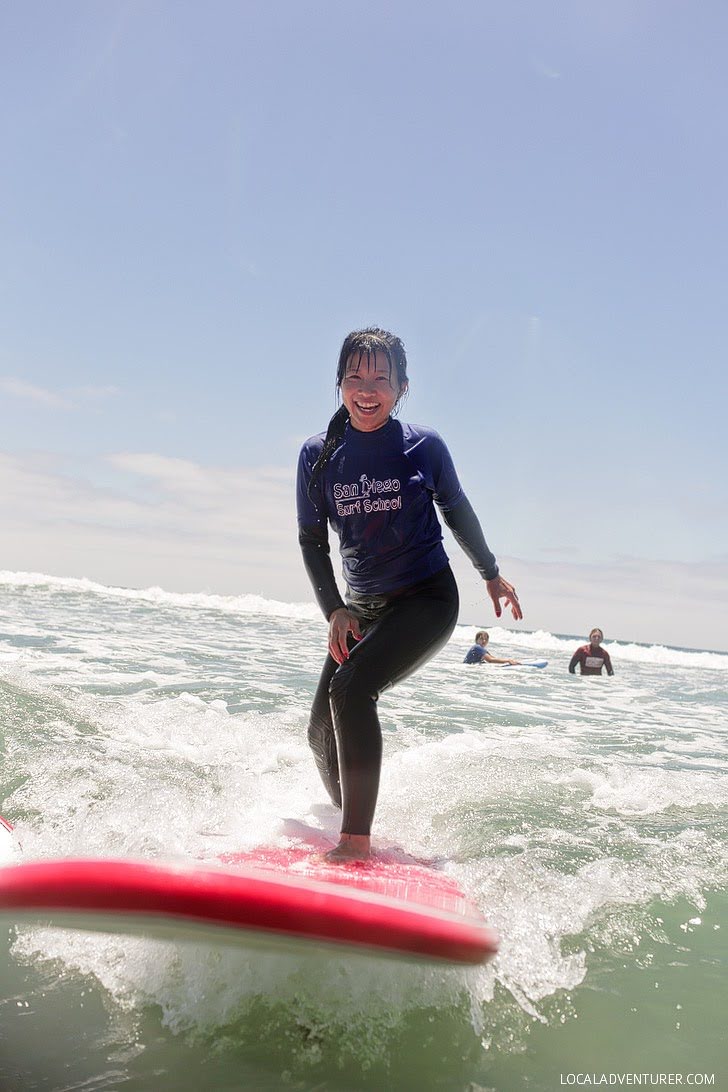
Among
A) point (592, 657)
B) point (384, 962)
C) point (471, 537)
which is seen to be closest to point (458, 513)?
point (471, 537)

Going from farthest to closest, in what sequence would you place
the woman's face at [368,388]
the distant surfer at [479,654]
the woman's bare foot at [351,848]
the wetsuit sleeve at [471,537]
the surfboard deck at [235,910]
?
the distant surfer at [479,654], the wetsuit sleeve at [471,537], the woman's face at [368,388], the woman's bare foot at [351,848], the surfboard deck at [235,910]

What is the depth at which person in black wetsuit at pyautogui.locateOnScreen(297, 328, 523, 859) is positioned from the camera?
307cm

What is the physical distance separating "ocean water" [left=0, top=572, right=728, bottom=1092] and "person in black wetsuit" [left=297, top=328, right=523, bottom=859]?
0.78 meters

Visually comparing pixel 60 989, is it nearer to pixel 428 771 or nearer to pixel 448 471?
pixel 448 471

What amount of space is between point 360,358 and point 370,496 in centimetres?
60

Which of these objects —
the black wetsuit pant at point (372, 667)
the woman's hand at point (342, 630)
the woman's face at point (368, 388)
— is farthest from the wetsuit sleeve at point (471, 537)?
the woman's hand at point (342, 630)

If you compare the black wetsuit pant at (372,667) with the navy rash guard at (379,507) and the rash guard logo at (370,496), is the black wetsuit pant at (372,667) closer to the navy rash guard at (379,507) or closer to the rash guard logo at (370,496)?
the navy rash guard at (379,507)

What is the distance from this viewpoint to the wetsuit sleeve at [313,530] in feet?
10.8

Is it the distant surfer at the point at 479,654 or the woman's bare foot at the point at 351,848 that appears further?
the distant surfer at the point at 479,654

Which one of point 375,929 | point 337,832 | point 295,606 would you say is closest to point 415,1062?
point 375,929

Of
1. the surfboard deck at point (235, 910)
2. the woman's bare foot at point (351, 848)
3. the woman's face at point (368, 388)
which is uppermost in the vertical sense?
the woman's face at point (368, 388)

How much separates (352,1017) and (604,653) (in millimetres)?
14765

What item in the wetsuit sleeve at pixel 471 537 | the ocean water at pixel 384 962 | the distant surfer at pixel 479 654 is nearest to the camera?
the ocean water at pixel 384 962

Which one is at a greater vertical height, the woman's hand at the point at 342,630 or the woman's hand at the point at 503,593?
the woman's hand at the point at 503,593
